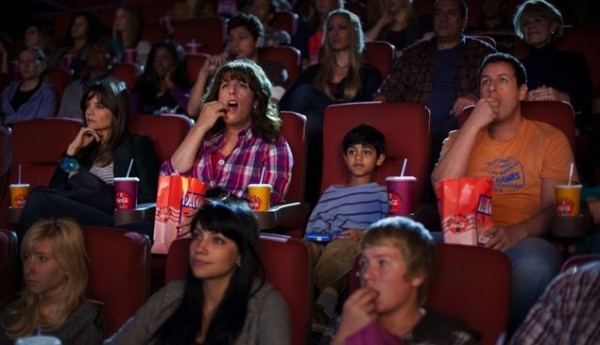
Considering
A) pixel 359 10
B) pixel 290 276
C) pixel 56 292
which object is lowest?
pixel 56 292

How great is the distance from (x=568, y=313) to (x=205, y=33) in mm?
4109

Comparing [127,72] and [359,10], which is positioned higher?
[359,10]

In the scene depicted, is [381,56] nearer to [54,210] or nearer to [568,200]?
[54,210]

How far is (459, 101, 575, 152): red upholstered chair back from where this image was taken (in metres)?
3.08

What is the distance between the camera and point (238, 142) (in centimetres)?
334

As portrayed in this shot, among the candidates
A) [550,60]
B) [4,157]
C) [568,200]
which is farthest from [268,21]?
[568,200]

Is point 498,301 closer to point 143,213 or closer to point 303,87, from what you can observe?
point 143,213

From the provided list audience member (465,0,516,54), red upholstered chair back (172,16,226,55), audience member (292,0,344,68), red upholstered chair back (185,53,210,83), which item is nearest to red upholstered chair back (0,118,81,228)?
red upholstered chair back (185,53,210,83)

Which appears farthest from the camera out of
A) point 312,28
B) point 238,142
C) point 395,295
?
point 312,28

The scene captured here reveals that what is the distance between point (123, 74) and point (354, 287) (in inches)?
126

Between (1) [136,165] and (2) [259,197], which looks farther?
(1) [136,165]

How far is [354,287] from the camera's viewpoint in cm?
232

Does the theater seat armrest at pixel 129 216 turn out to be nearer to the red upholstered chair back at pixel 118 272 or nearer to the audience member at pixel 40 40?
the red upholstered chair back at pixel 118 272

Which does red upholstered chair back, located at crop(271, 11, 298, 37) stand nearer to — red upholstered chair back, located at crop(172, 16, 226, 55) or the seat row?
red upholstered chair back, located at crop(172, 16, 226, 55)
